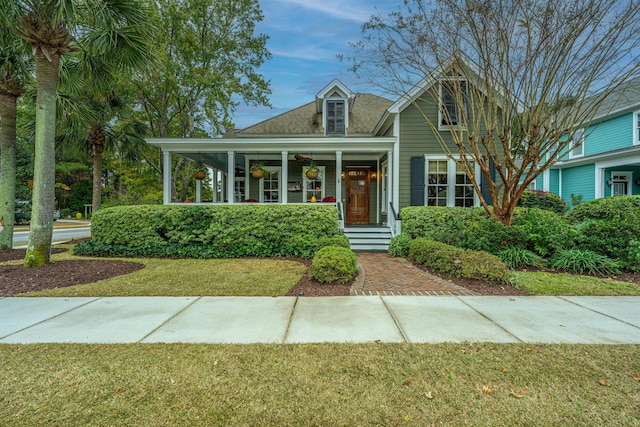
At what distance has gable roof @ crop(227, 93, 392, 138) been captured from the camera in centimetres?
1298

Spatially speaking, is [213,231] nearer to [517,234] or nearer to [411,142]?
[411,142]

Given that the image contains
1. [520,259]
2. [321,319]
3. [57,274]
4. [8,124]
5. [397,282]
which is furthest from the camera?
[8,124]

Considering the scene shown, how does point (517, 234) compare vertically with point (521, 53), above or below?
below

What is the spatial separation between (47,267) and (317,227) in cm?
593

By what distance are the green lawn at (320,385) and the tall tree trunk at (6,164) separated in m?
7.43

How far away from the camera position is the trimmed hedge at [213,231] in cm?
811

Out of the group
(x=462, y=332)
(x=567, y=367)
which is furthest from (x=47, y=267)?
(x=567, y=367)

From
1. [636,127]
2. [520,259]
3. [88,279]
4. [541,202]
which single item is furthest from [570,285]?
[636,127]

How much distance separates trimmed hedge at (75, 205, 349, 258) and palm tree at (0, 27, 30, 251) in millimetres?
1857

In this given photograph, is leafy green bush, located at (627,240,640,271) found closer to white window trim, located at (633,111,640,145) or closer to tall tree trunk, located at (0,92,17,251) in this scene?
white window trim, located at (633,111,640,145)

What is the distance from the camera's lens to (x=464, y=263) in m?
5.64

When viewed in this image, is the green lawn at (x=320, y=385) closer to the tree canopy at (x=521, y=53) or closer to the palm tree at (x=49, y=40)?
the palm tree at (x=49, y=40)

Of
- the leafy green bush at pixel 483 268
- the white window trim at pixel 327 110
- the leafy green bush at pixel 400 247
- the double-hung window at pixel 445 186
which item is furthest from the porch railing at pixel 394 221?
the white window trim at pixel 327 110

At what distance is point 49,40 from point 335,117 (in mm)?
8944
